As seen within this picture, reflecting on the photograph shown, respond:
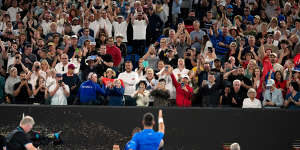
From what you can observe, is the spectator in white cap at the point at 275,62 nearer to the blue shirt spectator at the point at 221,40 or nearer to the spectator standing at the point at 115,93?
the blue shirt spectator at the point at 221,40

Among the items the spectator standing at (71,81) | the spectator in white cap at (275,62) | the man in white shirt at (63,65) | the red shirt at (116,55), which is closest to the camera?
the spectator standing at (71,81)

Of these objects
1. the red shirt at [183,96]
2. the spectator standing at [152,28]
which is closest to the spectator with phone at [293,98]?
the red shirt at [183,96]

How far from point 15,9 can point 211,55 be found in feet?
26.1

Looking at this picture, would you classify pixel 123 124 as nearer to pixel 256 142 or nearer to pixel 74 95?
pixel 74 95

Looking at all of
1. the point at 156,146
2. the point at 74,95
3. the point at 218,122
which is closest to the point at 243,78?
the point at 218,122

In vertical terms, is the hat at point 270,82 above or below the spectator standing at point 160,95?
above

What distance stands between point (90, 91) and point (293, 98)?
5223 mm

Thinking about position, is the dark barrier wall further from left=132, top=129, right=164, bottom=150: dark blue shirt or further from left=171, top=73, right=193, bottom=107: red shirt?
left=132, top=129, right=164, bottom=150: dark blue shirt

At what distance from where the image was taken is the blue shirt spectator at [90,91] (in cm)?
1623

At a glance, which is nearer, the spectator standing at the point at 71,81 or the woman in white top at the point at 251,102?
the woman in white top at the point at 251,102

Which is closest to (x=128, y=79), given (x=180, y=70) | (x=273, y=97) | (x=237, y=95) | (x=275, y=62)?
(x=180, y=70)

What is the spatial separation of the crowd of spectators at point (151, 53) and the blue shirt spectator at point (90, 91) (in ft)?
0.09

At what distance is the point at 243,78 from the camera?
54.6 ft

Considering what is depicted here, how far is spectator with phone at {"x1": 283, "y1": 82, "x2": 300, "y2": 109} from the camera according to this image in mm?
15953
